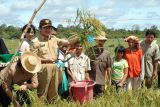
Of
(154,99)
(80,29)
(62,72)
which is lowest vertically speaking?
(154,99)

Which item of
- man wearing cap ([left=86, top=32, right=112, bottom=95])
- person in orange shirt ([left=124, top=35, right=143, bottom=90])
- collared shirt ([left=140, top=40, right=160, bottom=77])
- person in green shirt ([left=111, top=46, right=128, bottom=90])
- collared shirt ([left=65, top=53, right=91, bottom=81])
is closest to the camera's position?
collared shirt ([left=65, top=53, right=91, bottom=81])

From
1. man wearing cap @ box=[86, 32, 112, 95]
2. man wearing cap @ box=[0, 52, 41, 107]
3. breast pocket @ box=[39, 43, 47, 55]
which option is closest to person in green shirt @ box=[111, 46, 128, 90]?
man wearing cap @ box=[86, 32, 112, 95]

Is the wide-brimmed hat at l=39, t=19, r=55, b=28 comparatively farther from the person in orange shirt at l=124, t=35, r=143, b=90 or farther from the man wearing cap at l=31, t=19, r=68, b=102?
the person in orange shirt at l=124, t=35, r=143, b=90

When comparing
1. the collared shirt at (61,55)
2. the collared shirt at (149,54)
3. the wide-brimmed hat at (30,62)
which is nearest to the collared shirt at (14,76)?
the wide-brimmed hat at (30,62)

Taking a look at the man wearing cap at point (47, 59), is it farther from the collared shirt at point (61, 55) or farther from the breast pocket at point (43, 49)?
the collared shirt at point (61, 55)

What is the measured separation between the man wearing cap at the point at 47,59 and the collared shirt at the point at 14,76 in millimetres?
450

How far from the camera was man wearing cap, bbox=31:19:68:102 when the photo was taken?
6.14 m

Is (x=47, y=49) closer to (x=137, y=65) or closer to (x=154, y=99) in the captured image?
(x=154, y=99)

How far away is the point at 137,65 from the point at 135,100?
5.57 feet

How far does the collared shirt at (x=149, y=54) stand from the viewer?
8234mm

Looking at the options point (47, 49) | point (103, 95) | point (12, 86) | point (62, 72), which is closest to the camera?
point (12, 86)

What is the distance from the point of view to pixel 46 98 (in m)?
6.34

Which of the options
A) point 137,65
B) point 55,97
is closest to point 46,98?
point 55,97

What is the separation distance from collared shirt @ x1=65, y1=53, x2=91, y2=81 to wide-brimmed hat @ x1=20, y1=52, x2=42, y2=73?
1277mm
